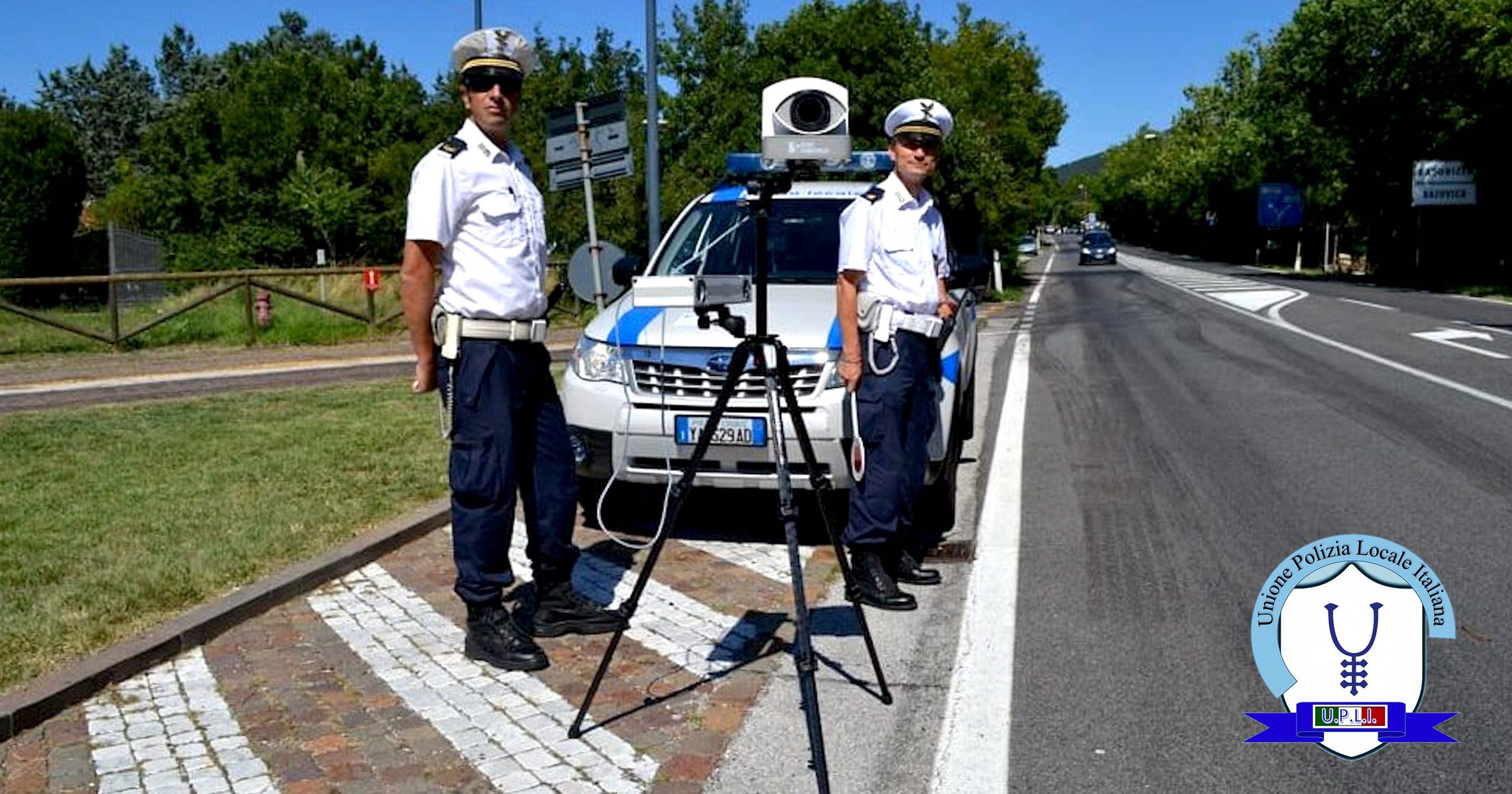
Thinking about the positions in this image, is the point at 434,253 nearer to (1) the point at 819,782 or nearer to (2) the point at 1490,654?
(1) the point at 819,782

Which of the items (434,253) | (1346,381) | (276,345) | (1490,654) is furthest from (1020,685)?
(276,345)

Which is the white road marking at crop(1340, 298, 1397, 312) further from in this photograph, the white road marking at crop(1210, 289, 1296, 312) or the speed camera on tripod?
the speed camera on tripod

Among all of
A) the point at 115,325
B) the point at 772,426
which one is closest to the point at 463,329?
the point at 772,426

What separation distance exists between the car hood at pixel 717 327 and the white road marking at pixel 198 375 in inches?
415

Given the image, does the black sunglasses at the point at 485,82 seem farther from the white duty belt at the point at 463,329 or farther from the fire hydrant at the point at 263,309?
the fire hydrant at the point at 263,309

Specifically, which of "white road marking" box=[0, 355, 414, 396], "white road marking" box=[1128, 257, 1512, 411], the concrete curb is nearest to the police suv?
the concrete curb

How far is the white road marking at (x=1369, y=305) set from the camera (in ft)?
83.4

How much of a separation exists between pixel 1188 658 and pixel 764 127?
3061 mm

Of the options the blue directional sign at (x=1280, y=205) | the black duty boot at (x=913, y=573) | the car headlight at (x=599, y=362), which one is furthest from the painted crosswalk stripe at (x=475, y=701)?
the blue directional sign at (x=1280, y=205)

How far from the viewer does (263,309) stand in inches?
845

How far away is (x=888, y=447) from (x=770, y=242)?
2.81 m

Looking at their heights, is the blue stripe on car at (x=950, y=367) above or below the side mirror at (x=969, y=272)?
below

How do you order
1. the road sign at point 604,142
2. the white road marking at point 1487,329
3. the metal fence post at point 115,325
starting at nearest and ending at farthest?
the road sign at point 604,142
the white road marking at point 1487,329
the metal fence post at point 115,325

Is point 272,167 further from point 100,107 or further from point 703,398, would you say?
point 100,107
